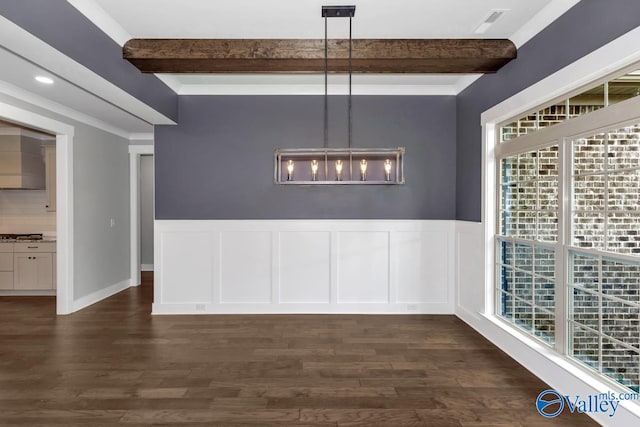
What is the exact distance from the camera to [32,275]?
5523 mm

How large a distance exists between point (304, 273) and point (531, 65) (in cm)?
309

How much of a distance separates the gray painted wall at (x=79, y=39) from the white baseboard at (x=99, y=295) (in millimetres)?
2799

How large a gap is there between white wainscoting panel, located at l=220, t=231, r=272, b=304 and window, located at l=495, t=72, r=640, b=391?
262cm

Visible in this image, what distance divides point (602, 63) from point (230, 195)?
3.69 metres

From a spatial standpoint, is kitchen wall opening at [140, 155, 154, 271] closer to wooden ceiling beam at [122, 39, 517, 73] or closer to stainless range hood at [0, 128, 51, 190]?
stainless range hood at [0, 128, 51, 190]

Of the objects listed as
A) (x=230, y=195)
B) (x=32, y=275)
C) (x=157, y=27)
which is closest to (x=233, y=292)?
(x=230, y=195)

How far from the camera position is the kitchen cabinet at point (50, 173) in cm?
568

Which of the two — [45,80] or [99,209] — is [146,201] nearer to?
[99,209]

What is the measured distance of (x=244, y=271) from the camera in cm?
460

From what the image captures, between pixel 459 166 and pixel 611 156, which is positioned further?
pixel 459 166

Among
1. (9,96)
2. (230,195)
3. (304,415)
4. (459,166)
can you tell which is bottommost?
(304,415)

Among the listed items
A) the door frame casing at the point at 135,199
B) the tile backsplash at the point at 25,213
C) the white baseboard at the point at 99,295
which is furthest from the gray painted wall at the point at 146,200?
the tile backsplash at the point at 25,213

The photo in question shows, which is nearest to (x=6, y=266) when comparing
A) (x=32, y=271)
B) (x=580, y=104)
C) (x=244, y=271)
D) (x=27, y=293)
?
(x=32, y=271)

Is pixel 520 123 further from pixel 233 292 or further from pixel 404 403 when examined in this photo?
pixel 233 292
